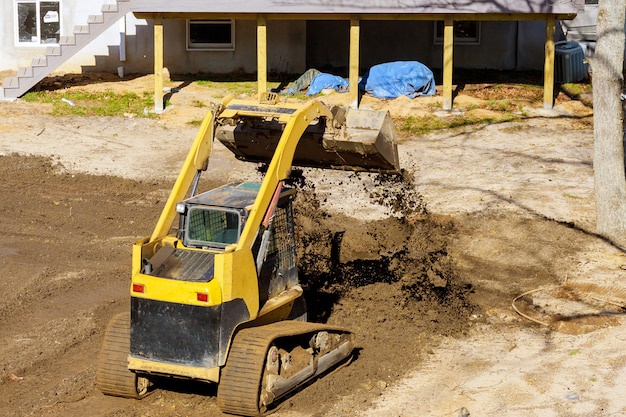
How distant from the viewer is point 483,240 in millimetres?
16016

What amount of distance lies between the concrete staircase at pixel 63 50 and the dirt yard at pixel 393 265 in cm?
86

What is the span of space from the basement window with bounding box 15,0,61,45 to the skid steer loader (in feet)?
60.7

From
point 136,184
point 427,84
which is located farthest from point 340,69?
point 136,184

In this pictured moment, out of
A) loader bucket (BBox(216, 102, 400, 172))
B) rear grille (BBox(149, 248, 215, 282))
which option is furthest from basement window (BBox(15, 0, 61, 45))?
rear grille (BBox(149, 248, 215, 282))

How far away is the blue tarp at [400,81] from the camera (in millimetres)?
24891

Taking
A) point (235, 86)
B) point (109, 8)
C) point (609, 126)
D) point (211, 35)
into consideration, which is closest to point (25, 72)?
point (109, 8)

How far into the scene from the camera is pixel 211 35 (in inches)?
1113

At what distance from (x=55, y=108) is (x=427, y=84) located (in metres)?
9.43

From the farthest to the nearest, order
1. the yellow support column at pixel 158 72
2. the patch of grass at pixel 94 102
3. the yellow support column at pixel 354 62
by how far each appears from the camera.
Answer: the yellow support column at pixel 158 72
the patch of grass at pixel 94 102
the yellow support column at pixel 354 62

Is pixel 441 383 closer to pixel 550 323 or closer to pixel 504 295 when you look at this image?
pixel 550 323

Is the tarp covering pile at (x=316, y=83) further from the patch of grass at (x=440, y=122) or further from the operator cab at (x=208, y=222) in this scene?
the operator cab at (x=208, y=222)

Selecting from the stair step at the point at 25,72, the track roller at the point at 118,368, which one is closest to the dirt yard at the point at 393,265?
the track roller at the point at 118,368

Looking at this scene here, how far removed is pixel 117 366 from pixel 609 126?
372 inches

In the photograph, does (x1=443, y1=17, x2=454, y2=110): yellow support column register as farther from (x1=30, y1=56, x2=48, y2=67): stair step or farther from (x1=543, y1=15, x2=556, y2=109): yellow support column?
(x1=30, y1=56, x2=48, y2=67): stair step
